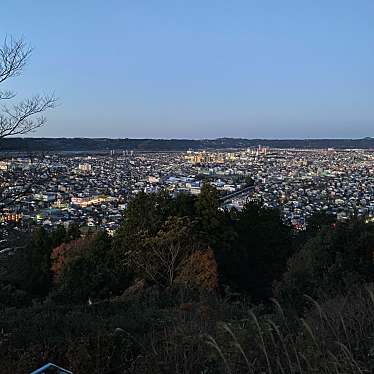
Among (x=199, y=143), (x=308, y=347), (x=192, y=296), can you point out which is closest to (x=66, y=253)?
(x=192, y=296)

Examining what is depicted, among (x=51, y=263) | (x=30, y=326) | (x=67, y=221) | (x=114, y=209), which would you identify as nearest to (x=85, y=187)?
(x=114, y=209)

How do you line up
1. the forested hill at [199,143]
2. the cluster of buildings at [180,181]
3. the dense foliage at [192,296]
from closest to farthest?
the dense foliage at [192,296], the cluster of buildings at [180,181], the forested hill at [199,143]

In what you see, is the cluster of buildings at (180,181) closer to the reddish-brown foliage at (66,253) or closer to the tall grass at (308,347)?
the reddish-brown foliage at (66,253)

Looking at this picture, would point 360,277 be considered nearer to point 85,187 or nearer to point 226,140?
point 85,187

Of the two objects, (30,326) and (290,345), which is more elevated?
(290,345)

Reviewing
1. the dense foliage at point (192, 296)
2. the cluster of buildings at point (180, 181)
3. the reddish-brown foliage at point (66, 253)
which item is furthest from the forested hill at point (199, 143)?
the dense foliage at point (192, 296)

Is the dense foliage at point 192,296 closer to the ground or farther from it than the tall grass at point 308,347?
closer to the ground
